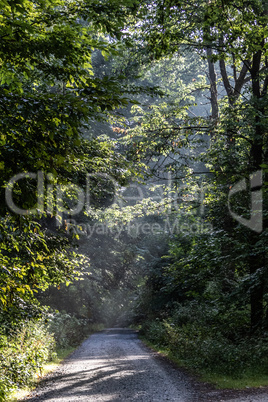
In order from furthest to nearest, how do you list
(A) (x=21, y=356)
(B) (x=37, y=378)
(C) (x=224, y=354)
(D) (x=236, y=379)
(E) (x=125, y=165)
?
(B) (x=37, y=378) → (C) (x=224, y=354) → (A) (x=21, y=356) → (D) (x=236, y=379) → (E) (x=125, y=165)

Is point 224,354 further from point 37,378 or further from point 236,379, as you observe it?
point 37,378

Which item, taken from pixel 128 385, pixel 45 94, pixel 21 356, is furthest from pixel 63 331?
pixel 45 94

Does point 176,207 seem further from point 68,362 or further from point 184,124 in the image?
point 68,362

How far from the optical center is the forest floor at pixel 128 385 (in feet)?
25.2

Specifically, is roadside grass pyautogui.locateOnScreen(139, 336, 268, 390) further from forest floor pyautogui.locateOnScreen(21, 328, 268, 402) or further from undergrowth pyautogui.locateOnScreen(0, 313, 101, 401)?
undergrowth pyautogui.locateOnScreen(0, 313, 101, 401)

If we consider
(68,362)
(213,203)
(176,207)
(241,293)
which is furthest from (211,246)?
(68,362)

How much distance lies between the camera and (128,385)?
357 inches

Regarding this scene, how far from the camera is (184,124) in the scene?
39.2 feet

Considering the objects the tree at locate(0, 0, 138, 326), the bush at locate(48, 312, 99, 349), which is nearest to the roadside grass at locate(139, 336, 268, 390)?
the tree at locate(0, 0, 138, 326)

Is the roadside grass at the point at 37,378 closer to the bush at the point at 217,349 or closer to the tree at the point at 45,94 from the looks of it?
the tree at the point at 45,94

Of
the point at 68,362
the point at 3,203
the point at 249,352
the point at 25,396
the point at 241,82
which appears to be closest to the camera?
the point at 3,203

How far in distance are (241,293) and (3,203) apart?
675 cm

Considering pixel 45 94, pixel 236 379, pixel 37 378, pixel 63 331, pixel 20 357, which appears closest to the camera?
pixel 45 94

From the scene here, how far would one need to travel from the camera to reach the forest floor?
7673mm
